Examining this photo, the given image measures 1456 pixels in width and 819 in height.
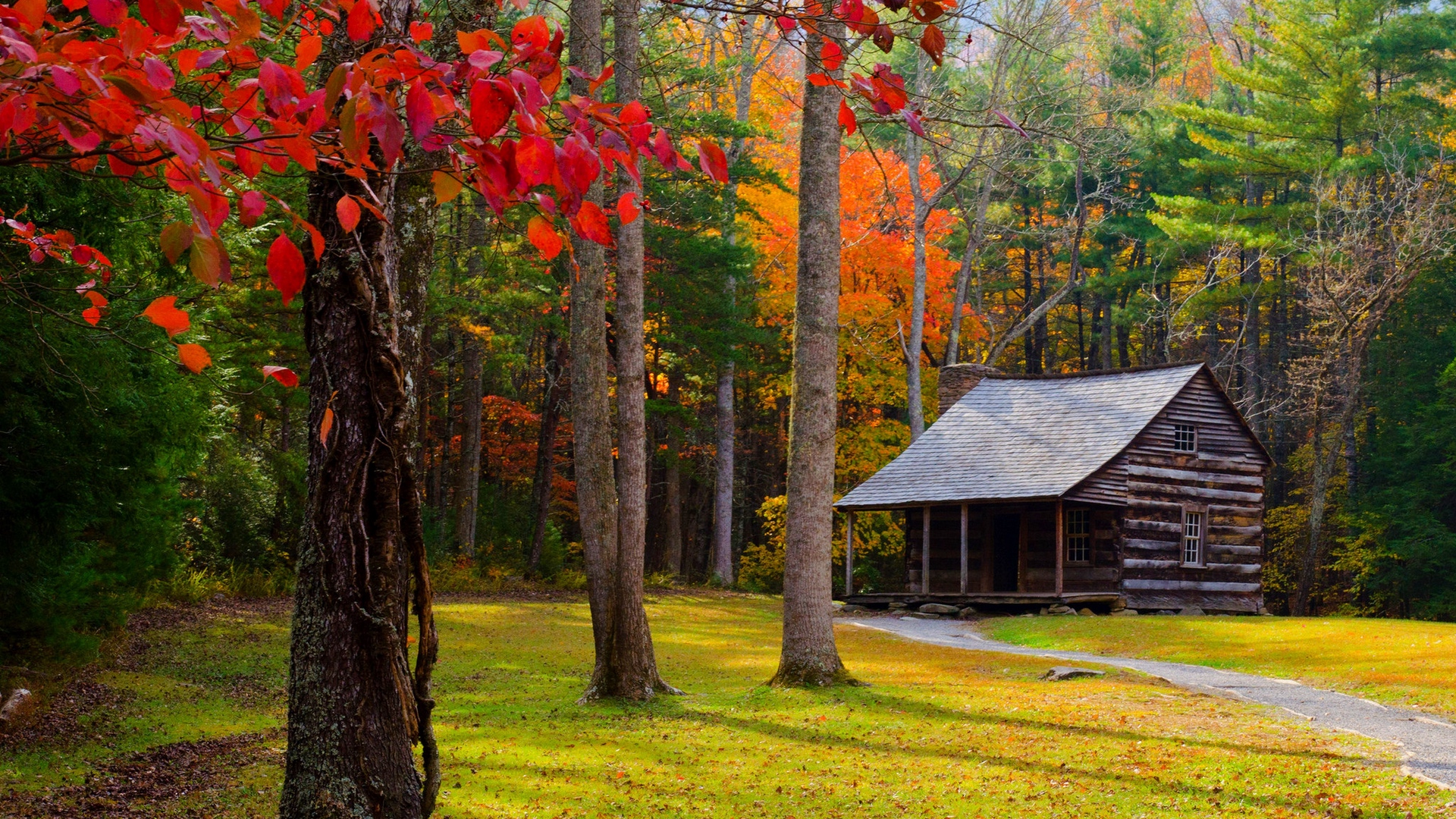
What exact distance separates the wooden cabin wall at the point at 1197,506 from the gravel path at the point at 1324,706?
7.83 meters

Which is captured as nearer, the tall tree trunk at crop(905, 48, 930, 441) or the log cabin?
the log cabin

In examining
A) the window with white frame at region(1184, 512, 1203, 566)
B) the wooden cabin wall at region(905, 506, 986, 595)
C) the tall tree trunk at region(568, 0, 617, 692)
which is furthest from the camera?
the wooden cabin wall at region(905, 506, 986, 595)

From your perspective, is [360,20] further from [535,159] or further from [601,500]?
[601,500]

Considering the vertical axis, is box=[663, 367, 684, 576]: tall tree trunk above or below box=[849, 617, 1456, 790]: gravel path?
above

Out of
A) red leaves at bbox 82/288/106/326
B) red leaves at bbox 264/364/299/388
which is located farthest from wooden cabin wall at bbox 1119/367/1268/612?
red leaves at bbox 264/364/299/388

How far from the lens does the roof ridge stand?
97.0 ft

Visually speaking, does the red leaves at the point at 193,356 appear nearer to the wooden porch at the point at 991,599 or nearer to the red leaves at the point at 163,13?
the red leaves at the point at 163,13

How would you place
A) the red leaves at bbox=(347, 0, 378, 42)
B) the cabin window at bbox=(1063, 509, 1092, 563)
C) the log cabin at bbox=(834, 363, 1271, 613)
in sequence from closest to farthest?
the red leaves at bbox=(347, 0, 378, 42)
the log cabin at bbox=(834, 363, 1271, 613)
the cabin window at bbox=(1063, 509, 1092, 563)

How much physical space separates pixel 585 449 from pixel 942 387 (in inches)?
955

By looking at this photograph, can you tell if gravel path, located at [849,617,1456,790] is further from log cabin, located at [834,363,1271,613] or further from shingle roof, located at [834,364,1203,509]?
shingle roof, located at [834,364,1203,509]

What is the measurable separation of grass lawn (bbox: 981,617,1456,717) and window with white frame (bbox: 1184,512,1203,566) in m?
2.40

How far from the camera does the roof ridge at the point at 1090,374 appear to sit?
97.0 feet

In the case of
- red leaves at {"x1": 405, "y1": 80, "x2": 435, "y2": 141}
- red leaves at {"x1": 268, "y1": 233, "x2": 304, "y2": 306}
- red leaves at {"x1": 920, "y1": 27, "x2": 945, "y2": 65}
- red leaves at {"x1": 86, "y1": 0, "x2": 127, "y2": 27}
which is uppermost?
red leaves at {"x1": 920, "y1": 27, "x2": 945, "y2": 65}

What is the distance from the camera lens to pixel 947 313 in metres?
41.2
